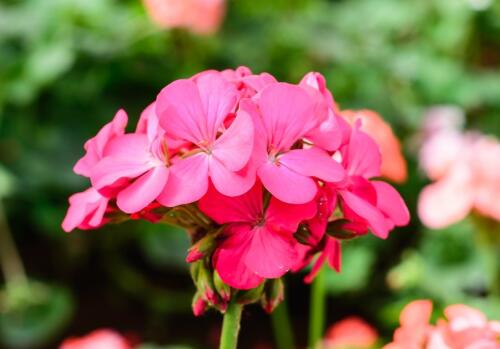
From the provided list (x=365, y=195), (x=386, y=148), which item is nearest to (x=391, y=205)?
(x=365, y=195)

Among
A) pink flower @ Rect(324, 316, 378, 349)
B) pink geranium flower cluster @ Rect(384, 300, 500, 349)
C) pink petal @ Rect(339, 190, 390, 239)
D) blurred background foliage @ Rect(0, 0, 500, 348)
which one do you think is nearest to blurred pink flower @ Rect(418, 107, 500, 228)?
pink flower @ Rect(324, 316, 378, 349)

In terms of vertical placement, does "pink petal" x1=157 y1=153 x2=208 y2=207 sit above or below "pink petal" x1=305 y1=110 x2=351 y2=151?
below

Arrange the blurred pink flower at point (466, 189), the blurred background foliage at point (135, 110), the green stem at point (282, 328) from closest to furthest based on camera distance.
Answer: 1. the blurred pink flower at point (466, 189)
2. the green stem at point (282, 328)
3. the blurred background foliage at point (135, 110)

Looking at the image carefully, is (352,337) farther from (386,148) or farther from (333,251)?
(333,251)

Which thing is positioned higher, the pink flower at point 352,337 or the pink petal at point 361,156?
the pink petal at point 361,156

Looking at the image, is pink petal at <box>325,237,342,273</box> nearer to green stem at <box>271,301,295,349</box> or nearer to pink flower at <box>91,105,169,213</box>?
pink flower at <box>91,105,169,213</box>

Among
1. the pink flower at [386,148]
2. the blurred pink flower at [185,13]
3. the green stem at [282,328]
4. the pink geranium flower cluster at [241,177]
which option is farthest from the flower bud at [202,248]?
the blurred pink flower at [185,13]

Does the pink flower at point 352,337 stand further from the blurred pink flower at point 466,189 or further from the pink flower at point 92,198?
the pink flower at point 92,198
